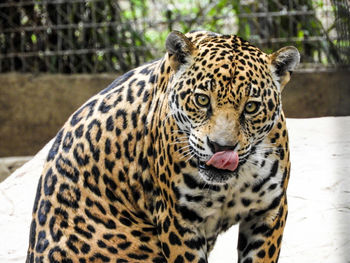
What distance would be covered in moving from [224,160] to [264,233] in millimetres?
592

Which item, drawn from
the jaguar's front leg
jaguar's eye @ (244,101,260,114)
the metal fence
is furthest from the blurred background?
jaguar's eye @ (244,101,260,114)

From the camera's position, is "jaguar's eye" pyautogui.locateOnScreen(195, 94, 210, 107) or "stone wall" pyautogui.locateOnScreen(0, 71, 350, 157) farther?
"stone wall" pyautogui.locateOnScreen(0, 71, 350, 157)

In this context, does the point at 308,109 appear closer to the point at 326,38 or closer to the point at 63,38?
the point at 326,38

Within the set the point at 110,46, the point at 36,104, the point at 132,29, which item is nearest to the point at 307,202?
the point at 132,29

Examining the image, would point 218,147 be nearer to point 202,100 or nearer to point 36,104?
point 202,100

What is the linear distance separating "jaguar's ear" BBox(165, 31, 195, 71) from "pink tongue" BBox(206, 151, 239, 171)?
55cm

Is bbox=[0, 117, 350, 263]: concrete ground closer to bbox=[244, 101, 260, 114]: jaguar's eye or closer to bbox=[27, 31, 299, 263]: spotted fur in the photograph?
bbox=[27, 31, 299, 263]: spotted fur

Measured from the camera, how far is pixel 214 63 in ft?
12.3

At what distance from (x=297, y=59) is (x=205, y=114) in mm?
601

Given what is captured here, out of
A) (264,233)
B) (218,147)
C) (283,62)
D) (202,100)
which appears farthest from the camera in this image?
(264,233)

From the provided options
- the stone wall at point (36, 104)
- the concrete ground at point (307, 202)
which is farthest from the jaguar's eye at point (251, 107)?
the stone wall at point (36, 104)

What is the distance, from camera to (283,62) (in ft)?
12.7

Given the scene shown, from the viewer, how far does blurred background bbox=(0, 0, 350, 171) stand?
9625 millimetres

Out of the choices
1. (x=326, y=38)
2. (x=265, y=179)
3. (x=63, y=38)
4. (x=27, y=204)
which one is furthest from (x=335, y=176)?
(x=63, y=38)
